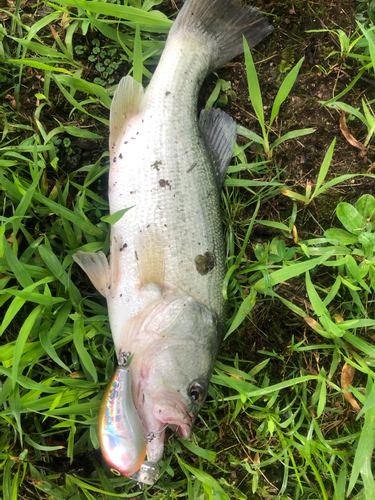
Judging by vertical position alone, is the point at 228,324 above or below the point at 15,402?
above

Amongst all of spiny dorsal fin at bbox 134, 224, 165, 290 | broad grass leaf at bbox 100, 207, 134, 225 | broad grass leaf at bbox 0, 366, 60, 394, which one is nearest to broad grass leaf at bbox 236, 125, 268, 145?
spiny dorsal fin at bbox 134, 224, 165, 290

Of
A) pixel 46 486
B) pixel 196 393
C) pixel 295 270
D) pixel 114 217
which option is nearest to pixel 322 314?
pixel 295 270

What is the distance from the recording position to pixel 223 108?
2.76 m

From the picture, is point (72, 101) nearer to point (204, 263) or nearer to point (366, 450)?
point (204, 263)

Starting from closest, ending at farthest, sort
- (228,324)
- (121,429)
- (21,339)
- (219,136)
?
(121,429) → (21,339) → (228,324) → (219,136)

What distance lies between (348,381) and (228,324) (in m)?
1.05

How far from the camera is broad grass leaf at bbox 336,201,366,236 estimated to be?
93.7 inches

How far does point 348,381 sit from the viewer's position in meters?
2.50

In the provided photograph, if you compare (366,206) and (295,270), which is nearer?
(295,270)

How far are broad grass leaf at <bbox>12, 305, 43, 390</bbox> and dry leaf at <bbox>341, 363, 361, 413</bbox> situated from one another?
7.52ft

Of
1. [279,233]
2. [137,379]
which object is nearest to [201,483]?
[137,379]

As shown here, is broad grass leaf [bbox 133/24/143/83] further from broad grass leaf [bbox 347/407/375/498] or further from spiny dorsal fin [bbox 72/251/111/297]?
broad grass leaf [bbox 347/407/375/498]

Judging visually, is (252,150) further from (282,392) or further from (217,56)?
(282,392)

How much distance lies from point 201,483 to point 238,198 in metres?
2.20
